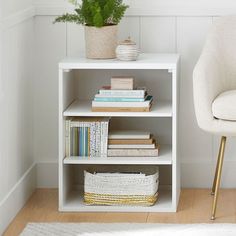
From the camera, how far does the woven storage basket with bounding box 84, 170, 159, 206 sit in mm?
2982

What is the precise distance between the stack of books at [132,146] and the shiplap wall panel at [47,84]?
0.52m

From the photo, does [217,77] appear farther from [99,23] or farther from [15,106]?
[15,106]

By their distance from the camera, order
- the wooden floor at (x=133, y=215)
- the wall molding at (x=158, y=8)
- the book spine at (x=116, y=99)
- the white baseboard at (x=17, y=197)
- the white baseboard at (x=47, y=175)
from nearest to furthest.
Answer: the white baseboard at (x=17, y=197)
the wooden floor at (x=133, y=215)
the book spine at (x=116, y=99)
the wall molding at (x=158, y=8)
the white baseboard at (x=47, y=175)

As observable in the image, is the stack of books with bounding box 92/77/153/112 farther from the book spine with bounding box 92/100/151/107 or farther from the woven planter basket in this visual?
the woven planter basket

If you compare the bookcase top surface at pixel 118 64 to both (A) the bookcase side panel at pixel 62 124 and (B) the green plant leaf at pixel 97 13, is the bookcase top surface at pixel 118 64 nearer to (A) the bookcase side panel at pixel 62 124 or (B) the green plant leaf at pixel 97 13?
(A) the bookcase side panel at pixel 62 124

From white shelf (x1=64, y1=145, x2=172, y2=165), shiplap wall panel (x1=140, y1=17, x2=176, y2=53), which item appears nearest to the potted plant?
shiplap wall panel (x1=140, y1=17, x2=176, y2=53)

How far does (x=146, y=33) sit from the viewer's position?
10.9 feet

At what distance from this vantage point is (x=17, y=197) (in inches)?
115

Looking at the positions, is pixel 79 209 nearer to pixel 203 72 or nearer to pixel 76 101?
pixel 76 101

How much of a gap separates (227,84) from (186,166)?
564 mm

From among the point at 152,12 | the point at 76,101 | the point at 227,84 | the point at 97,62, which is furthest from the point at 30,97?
the point at 227,84

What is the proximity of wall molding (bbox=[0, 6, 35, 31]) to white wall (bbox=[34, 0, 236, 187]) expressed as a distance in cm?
12

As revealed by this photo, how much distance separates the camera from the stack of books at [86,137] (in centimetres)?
300

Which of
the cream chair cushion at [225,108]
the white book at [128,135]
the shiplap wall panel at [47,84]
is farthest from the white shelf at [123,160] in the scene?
the shiplap wall panel at [47,84]
